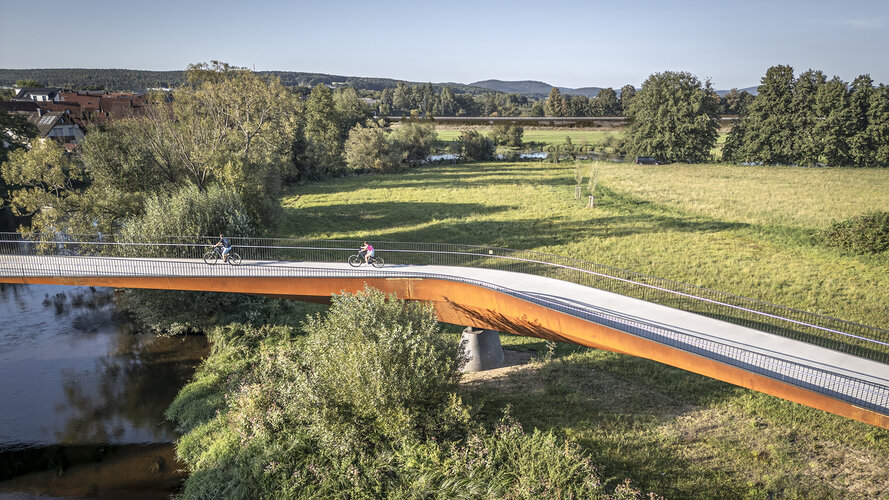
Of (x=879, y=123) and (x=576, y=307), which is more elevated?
(x=879, y=123)

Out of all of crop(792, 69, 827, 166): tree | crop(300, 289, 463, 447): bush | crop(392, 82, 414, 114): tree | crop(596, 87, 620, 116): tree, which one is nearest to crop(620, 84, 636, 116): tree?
crop(596, 87, 620, 116): tree

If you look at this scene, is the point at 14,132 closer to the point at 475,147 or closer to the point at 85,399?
the point at 85,399

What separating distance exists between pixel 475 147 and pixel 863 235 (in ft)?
220

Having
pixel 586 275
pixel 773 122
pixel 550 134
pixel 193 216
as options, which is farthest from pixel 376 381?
pixel 550 134

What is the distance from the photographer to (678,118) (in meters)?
80.9

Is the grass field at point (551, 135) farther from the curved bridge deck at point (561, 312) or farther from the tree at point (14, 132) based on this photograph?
the curved bridge deck at point (561, 312)

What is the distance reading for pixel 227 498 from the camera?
1538 centimetres

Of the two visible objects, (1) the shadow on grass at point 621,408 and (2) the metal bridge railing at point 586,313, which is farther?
(1) the shadow on grass at point 621,408

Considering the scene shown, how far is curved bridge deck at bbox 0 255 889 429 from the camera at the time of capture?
13.9 metres

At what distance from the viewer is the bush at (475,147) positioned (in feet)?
311

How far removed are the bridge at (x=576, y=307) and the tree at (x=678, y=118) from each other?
63.2 m

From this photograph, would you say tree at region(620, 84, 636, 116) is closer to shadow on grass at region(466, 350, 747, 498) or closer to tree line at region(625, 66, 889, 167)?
tree line at region(625, 66, 889, 167)

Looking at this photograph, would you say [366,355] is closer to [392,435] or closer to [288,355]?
[392,435]

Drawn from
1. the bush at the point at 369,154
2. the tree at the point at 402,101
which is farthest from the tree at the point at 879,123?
the tree at the point at 402,101
